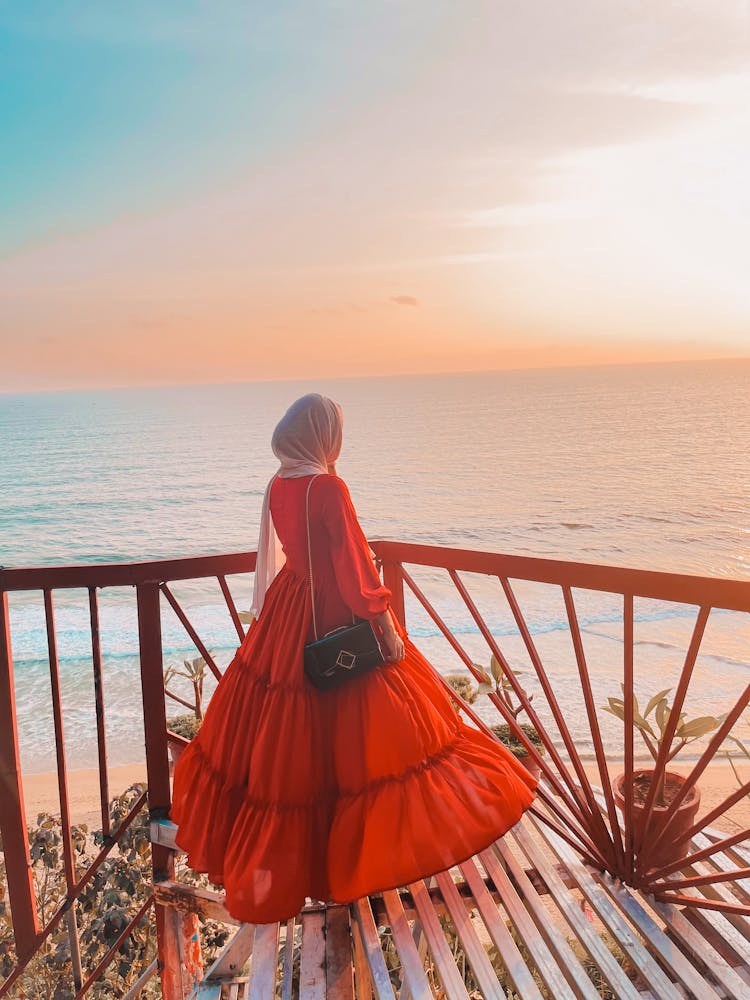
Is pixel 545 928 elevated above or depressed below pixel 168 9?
below

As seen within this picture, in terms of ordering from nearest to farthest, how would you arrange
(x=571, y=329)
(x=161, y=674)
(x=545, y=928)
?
(x=545, y=928), (x=161, y=674), (x=571, y=329)

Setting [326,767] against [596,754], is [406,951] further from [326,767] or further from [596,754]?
[596,754]

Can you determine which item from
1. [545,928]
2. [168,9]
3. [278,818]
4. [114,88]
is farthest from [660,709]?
[114,88]

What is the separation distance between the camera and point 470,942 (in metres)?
1.72

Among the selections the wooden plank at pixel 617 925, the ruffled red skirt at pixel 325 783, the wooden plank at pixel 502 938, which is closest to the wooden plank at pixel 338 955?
the ruffled red skirt at pixel 325 783

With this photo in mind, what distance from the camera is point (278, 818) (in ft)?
5.97

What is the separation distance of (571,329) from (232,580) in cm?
5374

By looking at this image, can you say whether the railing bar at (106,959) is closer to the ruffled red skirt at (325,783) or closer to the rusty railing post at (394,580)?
the ruffled red skirt at (325,783)

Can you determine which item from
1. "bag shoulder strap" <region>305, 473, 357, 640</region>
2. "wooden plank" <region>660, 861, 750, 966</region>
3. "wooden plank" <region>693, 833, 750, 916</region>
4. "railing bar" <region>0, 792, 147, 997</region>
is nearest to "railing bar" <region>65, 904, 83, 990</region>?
"railing bar" <region>0, 792, 147, 997</region>

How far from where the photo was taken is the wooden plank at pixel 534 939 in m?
1.62

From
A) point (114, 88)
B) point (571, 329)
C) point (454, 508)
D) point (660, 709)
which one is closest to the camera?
point (660, 709)

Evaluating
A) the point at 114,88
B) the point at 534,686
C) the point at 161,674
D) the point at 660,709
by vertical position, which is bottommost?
the point at 534,686

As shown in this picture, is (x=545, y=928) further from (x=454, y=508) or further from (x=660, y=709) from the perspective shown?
(x=454, y=508)

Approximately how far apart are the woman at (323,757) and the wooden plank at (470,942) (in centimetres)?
19
